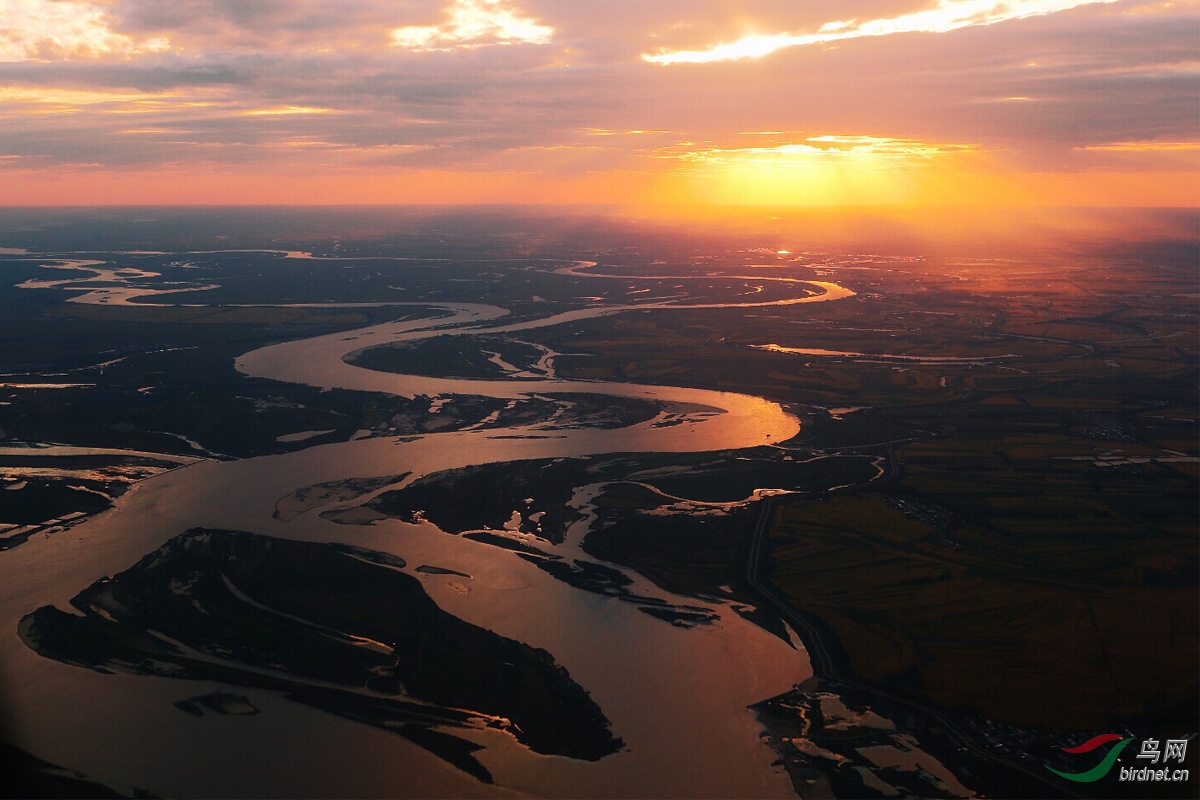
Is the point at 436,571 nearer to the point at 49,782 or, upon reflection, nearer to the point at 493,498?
the point at 493,498

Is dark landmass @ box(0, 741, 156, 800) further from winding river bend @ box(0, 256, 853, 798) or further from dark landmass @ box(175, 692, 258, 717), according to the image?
dark landmass @ box(175, 692, 258, 717)

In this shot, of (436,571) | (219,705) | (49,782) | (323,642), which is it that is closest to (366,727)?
(219,705)

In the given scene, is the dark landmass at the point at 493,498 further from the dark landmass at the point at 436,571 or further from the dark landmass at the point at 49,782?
the dark landmass at the point at 49,782

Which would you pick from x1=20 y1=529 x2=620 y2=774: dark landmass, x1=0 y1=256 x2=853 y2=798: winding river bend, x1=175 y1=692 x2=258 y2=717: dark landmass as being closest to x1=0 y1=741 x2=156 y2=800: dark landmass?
x1=0 y1=256 x2=853 y2=798: winding river bend

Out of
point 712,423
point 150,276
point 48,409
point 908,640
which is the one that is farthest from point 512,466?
point 150,276

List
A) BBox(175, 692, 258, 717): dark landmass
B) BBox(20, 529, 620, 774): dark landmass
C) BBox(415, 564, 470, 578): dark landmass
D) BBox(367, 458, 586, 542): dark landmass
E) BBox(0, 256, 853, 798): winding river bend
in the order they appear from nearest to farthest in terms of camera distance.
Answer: BBox(0, 256, 853, 798): winding river bend
BBox(175, 692, 258, 717): dark landmass
BBox(20, 529, 620, 774): dark landmass
BBox(415, 564, 470, 578): dark landmass
BBox(367, 458, 586, 542): dark landmass

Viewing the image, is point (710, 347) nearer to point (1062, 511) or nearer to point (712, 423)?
point (712, 423)

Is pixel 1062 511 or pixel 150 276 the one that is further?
pixel 150 276
